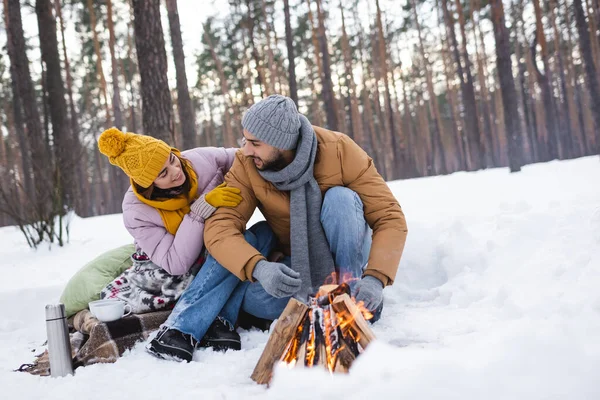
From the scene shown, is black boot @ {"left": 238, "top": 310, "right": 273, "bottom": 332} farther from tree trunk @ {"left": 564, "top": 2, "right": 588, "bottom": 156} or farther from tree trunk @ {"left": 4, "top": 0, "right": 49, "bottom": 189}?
tree trunk @ {"left": 564, "top": 2, "right": 588, "bottom": 156}

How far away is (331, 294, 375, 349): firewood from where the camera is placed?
1.58 metres

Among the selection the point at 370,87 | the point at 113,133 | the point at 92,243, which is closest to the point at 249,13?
the point at 370,87

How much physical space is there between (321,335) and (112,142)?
143 centimetres

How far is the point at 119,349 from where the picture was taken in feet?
7.20

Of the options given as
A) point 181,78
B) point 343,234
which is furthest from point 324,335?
point 181,78

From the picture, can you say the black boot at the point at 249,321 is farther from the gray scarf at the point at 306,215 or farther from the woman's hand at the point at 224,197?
the woman's hand at the point at 224,197

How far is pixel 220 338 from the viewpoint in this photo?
2154 millimetres

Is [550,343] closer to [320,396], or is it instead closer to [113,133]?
[320,396]

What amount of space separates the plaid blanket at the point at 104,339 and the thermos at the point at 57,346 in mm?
142

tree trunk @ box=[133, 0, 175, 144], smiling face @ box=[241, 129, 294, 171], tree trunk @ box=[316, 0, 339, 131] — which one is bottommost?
smiling face @ box=[241, 129, 294, 171]

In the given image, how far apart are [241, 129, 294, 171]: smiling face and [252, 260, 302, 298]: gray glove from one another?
531 mm

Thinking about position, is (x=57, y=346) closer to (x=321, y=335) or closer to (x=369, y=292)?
(x=321, y=335)

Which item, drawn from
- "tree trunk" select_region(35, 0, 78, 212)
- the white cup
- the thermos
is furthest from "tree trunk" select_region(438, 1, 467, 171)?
the thermos

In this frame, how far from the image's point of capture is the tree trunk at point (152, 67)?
4.70 m
